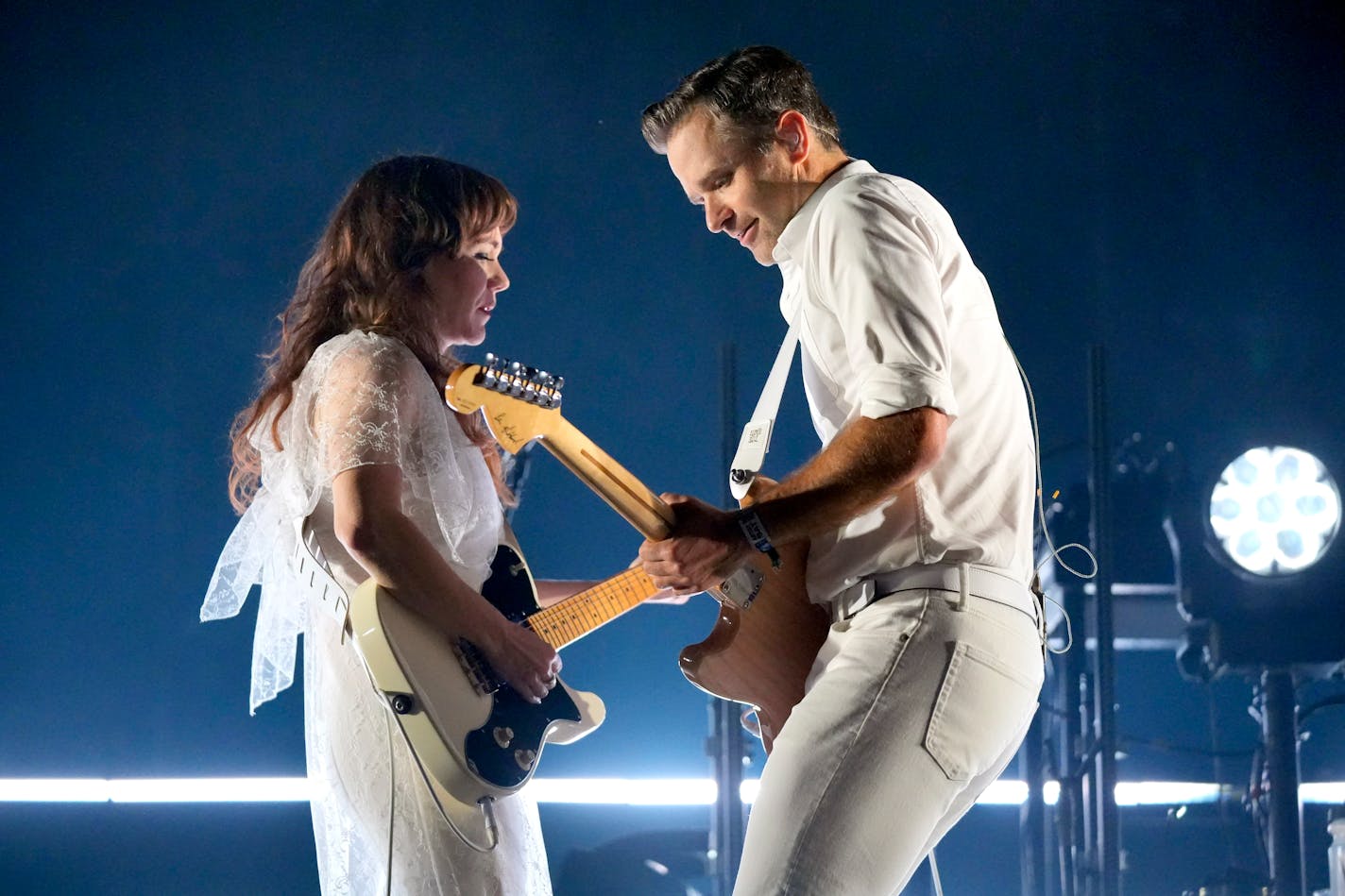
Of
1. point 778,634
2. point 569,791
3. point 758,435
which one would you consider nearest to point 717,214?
point 758,435

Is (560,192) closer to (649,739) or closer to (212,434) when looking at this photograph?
(212,434)

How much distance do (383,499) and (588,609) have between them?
0.51 meters

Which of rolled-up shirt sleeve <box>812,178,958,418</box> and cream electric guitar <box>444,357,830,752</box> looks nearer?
rolled-up shirt sleeve <box>812,178,958,418</box>

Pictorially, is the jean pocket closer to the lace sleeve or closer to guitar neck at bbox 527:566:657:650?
guitar neck at bbox 527:566:657:650

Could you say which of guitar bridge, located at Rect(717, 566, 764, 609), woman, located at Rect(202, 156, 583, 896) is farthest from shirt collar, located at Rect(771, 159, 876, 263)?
woman, located at Rect(202, 156, 583, 896)

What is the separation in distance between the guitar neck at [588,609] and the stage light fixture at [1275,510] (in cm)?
236

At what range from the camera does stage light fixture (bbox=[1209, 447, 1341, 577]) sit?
3801mm

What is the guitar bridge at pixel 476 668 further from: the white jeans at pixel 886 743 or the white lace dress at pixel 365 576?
the white jeans at pixel 886 743

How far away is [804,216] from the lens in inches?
74.0

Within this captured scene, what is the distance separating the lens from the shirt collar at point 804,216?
1.87 m

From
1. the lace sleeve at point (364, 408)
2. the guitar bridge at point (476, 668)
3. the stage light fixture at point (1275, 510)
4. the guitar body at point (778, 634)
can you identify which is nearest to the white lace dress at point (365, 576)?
the lace sleeve at point (364, 408)

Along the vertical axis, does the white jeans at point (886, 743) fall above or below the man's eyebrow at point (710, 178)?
below

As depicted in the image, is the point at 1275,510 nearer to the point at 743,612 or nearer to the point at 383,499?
the point at 743,612

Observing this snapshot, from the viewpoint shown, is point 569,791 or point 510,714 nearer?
point 510,714
